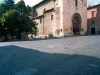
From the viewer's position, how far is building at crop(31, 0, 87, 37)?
25781 millimetres

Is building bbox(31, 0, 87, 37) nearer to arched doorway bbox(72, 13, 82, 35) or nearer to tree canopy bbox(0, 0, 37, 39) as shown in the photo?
arched doorway bbox(72, 13, 82, 35)

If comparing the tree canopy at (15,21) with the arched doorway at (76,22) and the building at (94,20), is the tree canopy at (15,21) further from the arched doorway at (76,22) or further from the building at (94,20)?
the building at (94,20)

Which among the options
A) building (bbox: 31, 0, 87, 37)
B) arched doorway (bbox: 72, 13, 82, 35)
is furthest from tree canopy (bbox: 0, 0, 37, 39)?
arched doorway (bbox: 72, 13, 82, 35)

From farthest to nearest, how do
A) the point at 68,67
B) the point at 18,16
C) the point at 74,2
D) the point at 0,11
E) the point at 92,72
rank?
the point at 74,2 → the point at 0,11 → the point at 18,16 → the point at 68,67 → the point at 92,72

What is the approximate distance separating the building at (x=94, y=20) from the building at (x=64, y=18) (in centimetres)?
448

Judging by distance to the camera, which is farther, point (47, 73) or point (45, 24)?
point (45, 24)

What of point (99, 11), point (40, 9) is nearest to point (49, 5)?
point (40, 9)

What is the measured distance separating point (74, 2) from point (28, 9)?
37.0 feet

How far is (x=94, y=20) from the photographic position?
32688 millimetres

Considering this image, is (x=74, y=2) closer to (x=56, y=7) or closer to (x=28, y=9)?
(x=56, y=7)

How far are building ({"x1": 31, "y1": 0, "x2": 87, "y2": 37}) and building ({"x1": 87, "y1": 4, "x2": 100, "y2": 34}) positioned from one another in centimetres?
448

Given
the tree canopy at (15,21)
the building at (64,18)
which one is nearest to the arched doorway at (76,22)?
the building at (64,18)

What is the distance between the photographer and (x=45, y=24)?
31.1 meters

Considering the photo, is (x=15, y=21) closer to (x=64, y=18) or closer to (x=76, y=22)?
(x=64, y=18)
